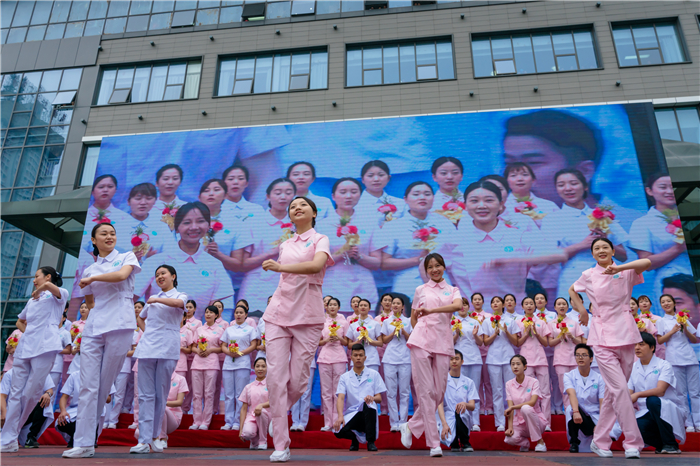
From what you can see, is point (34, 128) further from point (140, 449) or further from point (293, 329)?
point (293, 329)

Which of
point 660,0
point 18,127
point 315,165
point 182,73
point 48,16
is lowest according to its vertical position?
point 315,165

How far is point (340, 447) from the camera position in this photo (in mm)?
5707

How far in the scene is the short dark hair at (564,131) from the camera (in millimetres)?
9570

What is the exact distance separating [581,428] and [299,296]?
394 cm

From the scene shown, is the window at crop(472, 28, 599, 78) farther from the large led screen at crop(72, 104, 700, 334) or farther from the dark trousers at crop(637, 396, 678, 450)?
the dark trousers at crop(637, 396, 678, 450)

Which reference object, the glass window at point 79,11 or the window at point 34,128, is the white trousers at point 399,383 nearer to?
the window at point 34,128

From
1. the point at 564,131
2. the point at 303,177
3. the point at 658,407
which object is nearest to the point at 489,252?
the point at 564,131

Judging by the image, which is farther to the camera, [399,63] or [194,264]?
[399,63]

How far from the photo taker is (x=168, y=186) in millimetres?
10562

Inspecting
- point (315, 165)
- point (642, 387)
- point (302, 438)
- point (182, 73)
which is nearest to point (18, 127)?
point (182, 73)

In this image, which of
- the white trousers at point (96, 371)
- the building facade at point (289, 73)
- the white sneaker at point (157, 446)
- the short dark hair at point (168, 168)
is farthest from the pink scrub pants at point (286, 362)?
the building facade at point (289, 73)

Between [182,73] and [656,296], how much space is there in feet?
42.3

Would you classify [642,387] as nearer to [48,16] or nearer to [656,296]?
[656,296]

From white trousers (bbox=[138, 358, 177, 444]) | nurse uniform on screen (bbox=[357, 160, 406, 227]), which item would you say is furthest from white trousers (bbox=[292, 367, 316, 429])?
nurse uniform on screen (bbox=[357, 160, 406, 227])
